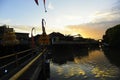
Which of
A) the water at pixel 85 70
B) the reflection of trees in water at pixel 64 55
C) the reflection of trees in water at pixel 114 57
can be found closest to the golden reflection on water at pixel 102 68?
the water at pixel 85 70

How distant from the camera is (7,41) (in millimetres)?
42375

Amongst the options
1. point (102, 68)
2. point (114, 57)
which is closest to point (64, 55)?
point (114, 57)

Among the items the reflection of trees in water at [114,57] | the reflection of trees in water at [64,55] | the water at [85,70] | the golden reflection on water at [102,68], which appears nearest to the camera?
the water at [85,70]

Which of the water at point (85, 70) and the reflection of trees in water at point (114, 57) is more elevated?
the water at point (85, 70)

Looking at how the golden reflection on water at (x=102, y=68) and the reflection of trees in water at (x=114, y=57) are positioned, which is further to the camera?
the reflection of trees in water at (x=114, y=57)

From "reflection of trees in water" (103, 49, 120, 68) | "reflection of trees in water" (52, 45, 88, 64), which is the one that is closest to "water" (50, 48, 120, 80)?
"reflection of trees in water" (103, 49, 120, 68)

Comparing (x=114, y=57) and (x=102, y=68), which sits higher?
(x=102, y=68)

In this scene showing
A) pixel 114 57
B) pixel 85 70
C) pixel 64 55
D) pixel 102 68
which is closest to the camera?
pixel 85 70

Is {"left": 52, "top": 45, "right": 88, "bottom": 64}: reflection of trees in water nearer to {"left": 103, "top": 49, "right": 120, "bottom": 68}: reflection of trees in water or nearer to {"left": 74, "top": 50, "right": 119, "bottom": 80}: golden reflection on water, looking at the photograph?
{"left": 74, "top": 50, "right": 119, "bottom": 80}: golden reflection on water

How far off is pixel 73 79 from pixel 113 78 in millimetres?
5154

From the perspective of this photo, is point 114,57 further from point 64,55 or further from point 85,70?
point 85,70

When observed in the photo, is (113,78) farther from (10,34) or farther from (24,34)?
(24,34)

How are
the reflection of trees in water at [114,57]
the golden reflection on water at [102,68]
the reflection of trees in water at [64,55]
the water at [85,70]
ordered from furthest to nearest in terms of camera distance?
1. the reflection of trees in water at [64,55]
2. the reflection of trees in water at [114,57]
3. the golden reflection on water at [102,68]
4. the water at [85,70]

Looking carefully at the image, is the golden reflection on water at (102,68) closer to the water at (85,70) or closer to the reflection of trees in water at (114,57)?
the water at (85,70)
